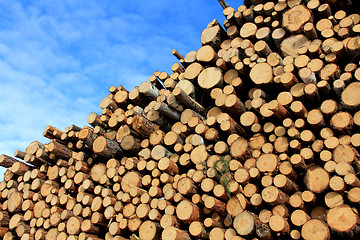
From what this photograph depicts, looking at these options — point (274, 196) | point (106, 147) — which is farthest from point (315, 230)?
point (106, 147)

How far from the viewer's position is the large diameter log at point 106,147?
4758mm

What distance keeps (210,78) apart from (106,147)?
1.87 m

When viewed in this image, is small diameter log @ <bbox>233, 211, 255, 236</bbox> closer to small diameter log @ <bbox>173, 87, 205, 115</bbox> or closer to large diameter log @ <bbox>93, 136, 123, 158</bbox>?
small diameter log @ <bbox>173, 87, 205, 115</bbox>

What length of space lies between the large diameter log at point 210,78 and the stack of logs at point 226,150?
0.02m

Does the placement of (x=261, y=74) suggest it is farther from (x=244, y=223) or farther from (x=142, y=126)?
(x=244, y=223)

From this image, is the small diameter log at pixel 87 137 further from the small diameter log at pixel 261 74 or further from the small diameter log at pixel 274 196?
the small diameter log at pixel 274 196

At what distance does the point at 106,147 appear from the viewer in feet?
15.6

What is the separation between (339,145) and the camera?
338 cm

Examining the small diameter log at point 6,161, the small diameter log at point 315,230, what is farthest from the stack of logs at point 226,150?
the small diameter log at point 6,161

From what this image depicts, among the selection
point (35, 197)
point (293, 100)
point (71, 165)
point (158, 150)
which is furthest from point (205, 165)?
point (35, 197)

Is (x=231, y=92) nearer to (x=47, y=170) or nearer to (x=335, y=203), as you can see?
(x=335, y=203)

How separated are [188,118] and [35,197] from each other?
2.92 meters

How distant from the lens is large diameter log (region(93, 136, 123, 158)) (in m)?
4.76

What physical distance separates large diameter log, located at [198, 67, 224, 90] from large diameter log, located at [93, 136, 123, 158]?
1.61 meters
